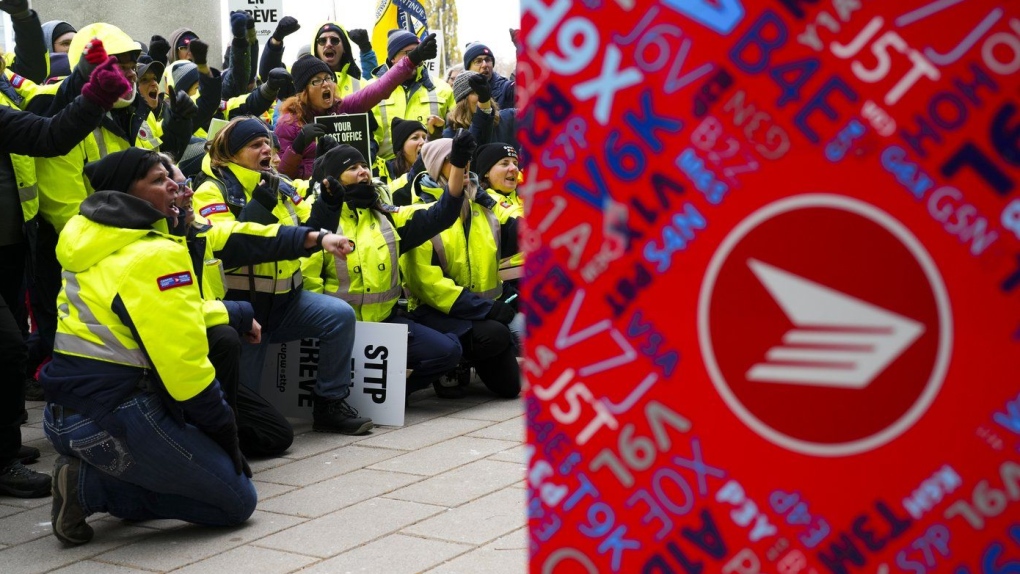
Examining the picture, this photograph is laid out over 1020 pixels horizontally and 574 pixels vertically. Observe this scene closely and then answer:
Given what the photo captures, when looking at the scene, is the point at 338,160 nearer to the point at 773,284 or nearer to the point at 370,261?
the point at 370,261

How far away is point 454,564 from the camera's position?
12.9ft

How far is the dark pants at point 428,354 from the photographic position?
651 cm

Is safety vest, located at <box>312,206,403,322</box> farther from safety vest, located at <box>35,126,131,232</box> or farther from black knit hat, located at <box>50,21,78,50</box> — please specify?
black knit hat, located at <box>50,21,78,50</box>

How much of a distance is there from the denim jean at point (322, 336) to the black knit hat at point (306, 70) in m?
2.52

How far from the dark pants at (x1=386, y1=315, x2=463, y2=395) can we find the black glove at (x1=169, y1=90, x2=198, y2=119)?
1728mm

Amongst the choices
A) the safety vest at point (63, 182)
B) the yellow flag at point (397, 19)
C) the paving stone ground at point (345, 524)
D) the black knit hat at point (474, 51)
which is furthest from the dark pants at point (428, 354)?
the yellow flag at point (397, 19)

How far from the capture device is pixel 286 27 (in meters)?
9.36

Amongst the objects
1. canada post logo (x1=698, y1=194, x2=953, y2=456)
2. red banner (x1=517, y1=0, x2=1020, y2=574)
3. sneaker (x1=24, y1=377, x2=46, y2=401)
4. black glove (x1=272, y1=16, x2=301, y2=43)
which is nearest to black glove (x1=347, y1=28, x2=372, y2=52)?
black glove (x1=272, y1=16, x2=301, y2=43)

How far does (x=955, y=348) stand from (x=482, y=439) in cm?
466

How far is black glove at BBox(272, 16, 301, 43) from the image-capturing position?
9.32 meters

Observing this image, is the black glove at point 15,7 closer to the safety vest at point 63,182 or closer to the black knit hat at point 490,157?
the safety vest at point 63,182

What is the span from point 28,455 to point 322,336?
1481mm

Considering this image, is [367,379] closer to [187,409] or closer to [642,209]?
[187,409]

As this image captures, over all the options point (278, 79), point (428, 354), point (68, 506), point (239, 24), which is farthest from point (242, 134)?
point (239, 24)
